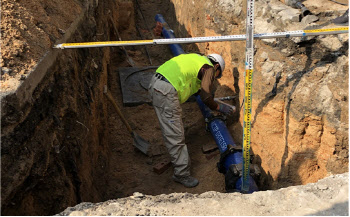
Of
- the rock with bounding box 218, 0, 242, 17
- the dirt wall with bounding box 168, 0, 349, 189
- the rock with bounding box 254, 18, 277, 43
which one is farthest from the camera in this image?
the rock with bounding box 218, 0, 242, 17

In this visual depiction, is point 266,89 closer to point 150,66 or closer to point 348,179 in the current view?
point 348,179

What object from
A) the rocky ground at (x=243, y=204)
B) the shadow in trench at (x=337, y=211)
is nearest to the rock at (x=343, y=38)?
the rocky ground at (x=243, y=204)

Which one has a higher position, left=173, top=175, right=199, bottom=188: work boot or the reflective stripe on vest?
the reflective stripe on vest

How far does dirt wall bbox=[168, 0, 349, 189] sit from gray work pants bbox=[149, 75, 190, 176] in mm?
931

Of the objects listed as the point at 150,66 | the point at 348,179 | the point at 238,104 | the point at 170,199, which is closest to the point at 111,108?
the point at 150,66

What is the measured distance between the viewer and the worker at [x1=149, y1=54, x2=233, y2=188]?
4559mm

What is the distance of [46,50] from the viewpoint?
341 centimetres

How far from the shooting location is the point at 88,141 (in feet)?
13.5

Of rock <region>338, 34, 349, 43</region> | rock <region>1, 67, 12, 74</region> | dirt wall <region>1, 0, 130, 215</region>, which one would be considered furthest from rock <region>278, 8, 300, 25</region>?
rock <region>1, 67, 12, 74</region>

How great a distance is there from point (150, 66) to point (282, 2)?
11.0 ft

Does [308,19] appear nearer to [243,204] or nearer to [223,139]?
[223,139]

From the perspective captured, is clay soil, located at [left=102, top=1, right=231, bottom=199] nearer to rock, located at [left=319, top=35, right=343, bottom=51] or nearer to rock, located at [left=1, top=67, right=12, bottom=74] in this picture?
rock, located at [left=319, top=35, right=343, bottom=51]

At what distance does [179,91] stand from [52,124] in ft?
6.17

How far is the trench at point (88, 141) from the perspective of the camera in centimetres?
271
